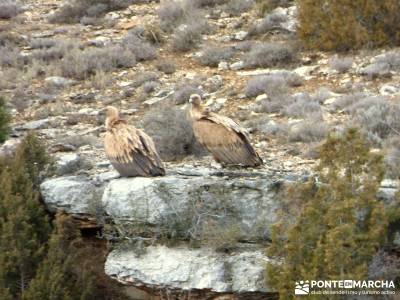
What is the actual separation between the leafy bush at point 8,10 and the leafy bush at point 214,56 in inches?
252

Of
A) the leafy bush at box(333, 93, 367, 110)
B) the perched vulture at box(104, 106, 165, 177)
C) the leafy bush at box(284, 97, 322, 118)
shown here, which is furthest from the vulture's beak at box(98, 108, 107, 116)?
the perched vulture at box(104, 106, 165, 177)

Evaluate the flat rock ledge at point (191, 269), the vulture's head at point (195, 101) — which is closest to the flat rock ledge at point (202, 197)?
the flat rock ledge at point (191, 269)

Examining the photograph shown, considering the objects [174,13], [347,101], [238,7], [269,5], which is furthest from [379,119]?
[174,13]

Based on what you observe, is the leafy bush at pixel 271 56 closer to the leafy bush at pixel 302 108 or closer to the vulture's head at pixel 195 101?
the leafy bush at pixel 302 108

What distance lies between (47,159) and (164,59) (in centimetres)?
718

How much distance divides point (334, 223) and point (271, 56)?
9.41m

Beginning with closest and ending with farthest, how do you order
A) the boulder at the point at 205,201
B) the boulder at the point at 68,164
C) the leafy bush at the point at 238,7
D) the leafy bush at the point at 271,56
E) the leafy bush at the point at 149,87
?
the boulder at the point at 205,201 → the boulder at the point at 68,164 → the leafy bush at the point at 149,87 → the leafy bush at the point at 271,56 → the leafy bush at the point at 238,7

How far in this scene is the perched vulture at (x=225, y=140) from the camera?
1031 centimetres

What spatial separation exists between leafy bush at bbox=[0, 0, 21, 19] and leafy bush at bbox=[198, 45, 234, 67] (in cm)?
640

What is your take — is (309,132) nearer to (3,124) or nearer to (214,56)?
(3,124)

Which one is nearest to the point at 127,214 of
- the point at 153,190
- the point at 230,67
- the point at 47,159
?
the point at 153,190

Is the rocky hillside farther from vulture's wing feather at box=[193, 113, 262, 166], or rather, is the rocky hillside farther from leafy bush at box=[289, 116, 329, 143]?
vulture's wing feather at box=[193, 113, 262, 166]

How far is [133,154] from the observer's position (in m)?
10.1

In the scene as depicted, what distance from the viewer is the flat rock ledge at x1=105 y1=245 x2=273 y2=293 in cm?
902
